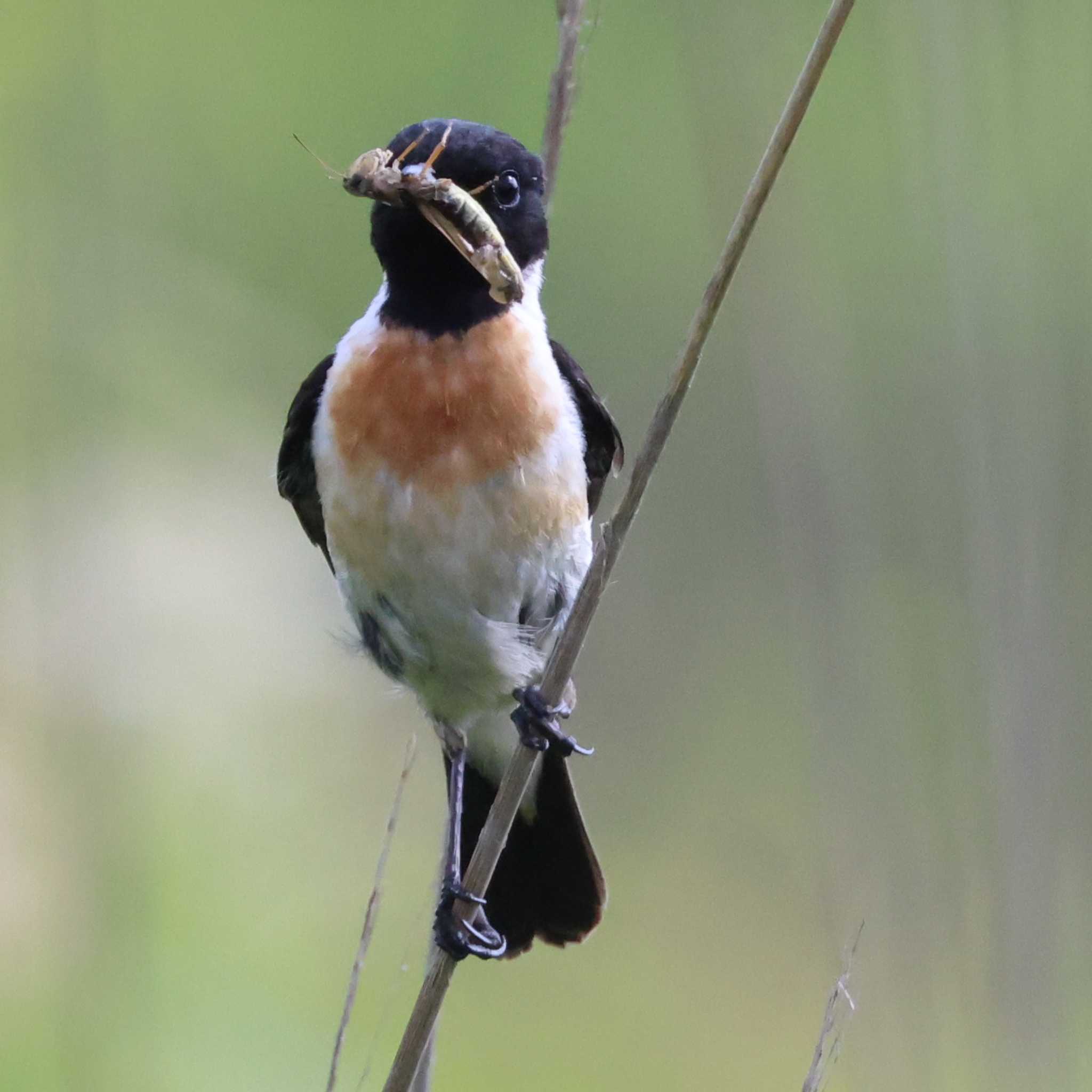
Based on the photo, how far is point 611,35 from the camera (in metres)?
4.89

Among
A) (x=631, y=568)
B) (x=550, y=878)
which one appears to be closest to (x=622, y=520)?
(x=550, y=878)

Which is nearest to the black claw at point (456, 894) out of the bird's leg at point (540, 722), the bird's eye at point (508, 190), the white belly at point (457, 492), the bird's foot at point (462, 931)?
the bird's foot at point (462, 931)

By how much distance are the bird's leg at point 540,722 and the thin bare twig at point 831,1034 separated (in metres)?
0.87

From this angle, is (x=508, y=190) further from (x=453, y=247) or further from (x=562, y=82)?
(x=562, y=82)

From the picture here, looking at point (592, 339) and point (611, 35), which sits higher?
point (611, 35)

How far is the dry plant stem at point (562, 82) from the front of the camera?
192cm

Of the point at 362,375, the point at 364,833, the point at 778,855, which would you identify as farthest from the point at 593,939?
the point at 362,375

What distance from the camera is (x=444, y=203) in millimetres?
2225

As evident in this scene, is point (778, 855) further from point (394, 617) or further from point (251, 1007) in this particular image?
point (394, 617)

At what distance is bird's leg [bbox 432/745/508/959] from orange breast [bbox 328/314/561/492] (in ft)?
2.14

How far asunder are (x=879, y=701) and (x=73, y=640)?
1745 millimetres

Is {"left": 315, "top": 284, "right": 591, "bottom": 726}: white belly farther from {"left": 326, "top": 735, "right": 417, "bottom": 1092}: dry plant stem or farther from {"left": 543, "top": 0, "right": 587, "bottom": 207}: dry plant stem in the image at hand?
{"left": 326, "top": 735, "right": 417, "bottom": 1092}: dry plant stem

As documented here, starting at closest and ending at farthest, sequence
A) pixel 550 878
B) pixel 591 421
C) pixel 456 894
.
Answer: pixel 456 894, pixel 591 421, pixel 550 878

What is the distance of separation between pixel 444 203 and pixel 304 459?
721 mm
